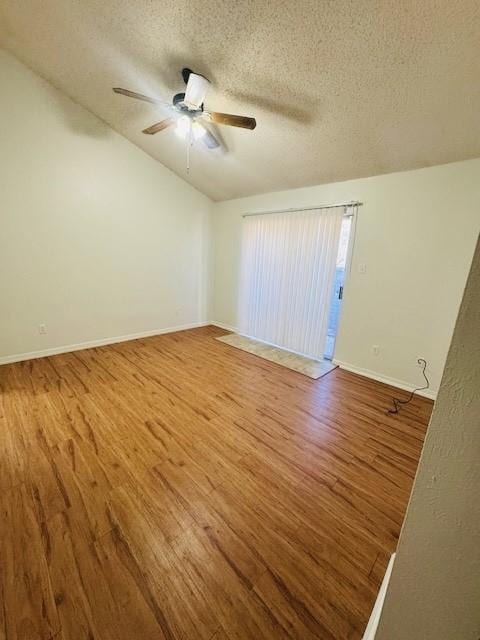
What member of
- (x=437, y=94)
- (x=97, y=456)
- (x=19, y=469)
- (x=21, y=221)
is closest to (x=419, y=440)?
(x=97, y=456)

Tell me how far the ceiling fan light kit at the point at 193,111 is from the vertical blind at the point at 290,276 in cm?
149

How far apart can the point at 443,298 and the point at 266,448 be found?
7.20 ft

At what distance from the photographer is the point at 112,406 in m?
2.17

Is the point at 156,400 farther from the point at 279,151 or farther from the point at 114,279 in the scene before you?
the point at 279,151

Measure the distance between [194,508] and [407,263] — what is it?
2827 mm

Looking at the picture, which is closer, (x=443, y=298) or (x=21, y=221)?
(x=443, y=298)

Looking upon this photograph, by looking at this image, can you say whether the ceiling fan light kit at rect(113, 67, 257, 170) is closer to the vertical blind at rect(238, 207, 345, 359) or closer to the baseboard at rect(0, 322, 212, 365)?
the vertical blind at rect(238, 207, 345, 359)

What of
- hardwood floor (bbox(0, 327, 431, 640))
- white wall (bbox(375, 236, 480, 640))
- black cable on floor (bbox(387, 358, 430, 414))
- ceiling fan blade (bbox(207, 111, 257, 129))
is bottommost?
hardwood floor (bbox(0, 327, 431, 640))

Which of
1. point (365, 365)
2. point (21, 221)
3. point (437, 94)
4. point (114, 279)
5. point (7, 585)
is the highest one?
point (437, 94)

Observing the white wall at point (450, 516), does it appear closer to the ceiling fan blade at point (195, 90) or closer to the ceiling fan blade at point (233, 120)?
the ceiling fan blade at point (233, 120)

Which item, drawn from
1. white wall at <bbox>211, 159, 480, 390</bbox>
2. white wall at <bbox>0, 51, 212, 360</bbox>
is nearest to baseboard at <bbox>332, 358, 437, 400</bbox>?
white wall at <bbox>211, 159, 480, 390</bbox>

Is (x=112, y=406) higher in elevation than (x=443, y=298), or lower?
lower

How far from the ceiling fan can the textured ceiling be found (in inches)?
9.7

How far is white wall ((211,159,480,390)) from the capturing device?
89.5 inches
